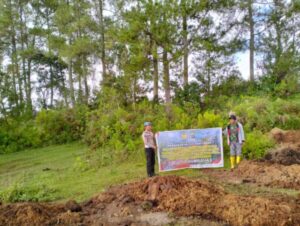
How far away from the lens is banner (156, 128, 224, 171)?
10570 millimetres

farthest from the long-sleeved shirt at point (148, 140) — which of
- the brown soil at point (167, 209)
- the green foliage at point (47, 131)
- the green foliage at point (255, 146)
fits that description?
the green foliage at point (47, 131)

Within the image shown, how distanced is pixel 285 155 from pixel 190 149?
262 cm

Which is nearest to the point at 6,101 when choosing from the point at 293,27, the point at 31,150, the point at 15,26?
the point at 31,150

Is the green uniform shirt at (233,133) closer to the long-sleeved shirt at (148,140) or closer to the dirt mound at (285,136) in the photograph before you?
the long-sleeved shirt at (148,140)

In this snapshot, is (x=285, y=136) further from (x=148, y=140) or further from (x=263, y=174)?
(x=148, y=140)

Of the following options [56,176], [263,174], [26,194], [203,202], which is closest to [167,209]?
[203,202]

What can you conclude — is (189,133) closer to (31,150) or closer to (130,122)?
(130,122)

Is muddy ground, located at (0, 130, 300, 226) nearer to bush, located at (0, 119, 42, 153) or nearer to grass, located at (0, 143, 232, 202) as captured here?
grass, located at (0, 143, 232, 202)

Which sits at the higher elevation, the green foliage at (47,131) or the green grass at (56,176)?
the green foliage at (47,131)

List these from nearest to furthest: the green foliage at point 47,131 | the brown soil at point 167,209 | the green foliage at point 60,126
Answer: the brown soil at point 167,209
the green foliage at point 47,131
the green foliage at point 60,126

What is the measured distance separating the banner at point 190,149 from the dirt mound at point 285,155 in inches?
55.7

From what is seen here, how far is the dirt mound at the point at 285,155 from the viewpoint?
10.4 m

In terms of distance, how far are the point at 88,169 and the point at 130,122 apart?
126 inches

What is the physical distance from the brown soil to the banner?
325 centimetres
